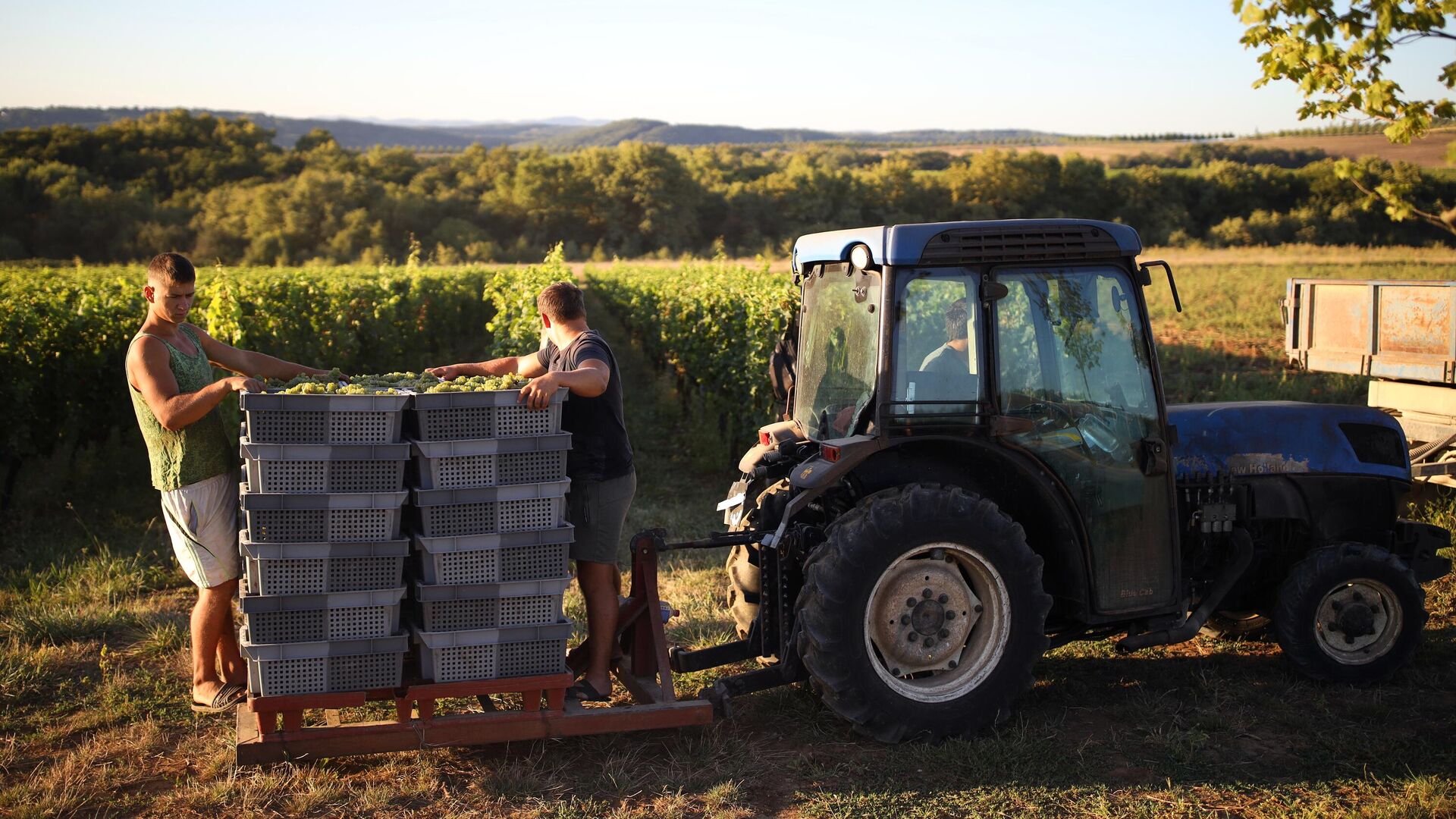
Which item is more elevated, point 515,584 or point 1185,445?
point 1185,445

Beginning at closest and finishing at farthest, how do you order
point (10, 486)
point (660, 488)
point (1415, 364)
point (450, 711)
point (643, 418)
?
point (450, 711) < point (1415, 364) < point (10, 486) < point (660, 488) < point (643, 418)

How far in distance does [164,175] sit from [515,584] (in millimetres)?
52899

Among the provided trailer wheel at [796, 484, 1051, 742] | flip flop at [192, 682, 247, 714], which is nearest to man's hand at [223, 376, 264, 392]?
flip flop at [192, 682, 247, 714]

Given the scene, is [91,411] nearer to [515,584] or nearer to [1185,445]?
[515,584]

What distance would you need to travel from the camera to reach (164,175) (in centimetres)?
4903

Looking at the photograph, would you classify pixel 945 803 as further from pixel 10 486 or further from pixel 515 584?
pixel 10 486

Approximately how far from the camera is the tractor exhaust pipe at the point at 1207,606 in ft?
15.5

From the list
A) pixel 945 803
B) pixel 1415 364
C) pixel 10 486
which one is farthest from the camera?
pixel 10 486

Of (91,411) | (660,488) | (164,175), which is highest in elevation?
(164,175)

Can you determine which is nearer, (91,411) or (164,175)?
(91,411)

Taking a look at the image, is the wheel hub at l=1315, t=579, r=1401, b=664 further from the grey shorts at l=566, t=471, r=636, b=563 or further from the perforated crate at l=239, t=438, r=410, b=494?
the perforated crate at l=239, t=438, r=410, b=494

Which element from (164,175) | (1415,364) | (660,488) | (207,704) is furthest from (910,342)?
(164,175)

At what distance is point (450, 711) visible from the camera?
15.9ft

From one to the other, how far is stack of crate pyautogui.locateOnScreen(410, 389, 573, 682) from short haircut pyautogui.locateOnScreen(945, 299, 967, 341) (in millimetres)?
1653
